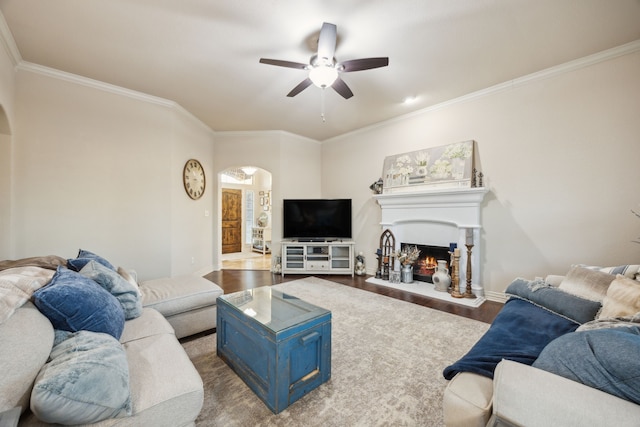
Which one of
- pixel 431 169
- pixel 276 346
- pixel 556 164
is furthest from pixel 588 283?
pixel 431 169

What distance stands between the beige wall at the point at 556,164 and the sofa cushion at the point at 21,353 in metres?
4.24

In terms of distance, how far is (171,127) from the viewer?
3908 mm

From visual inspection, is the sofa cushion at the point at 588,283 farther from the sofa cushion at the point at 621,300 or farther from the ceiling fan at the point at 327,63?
the ceiling fan at the point at 327,63

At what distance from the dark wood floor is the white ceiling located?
2862 mm

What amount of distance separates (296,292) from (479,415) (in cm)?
304

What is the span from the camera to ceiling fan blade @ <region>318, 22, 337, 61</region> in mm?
2139

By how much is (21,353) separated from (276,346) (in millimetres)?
1027

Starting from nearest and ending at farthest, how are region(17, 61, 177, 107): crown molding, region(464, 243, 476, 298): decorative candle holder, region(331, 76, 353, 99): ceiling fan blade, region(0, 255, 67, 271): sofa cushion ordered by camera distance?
region(0, 255, 67, 271): sofa cushion
region(331, 76, 353, 99): ceiling fan blade
region(17, 61, 177, 107): crown molding
region(464, 243, 476, 298): decorative candle holder

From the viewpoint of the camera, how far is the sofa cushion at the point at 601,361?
28.3 inches

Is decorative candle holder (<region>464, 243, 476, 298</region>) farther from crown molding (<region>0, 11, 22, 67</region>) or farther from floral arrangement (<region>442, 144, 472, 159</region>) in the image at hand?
crown molding (<region>0, 11, 22, 67</region>)

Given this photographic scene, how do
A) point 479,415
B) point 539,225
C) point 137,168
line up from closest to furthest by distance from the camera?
point 479,415
point 539,225
point 137,168

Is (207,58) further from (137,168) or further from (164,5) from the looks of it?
(137,168)

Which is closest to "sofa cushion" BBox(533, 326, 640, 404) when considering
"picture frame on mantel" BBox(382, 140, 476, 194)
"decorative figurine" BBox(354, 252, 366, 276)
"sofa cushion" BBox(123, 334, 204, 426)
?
"sofa cushion" BBox(123, 334, 204, 426)

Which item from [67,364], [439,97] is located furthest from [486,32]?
[67,364]
